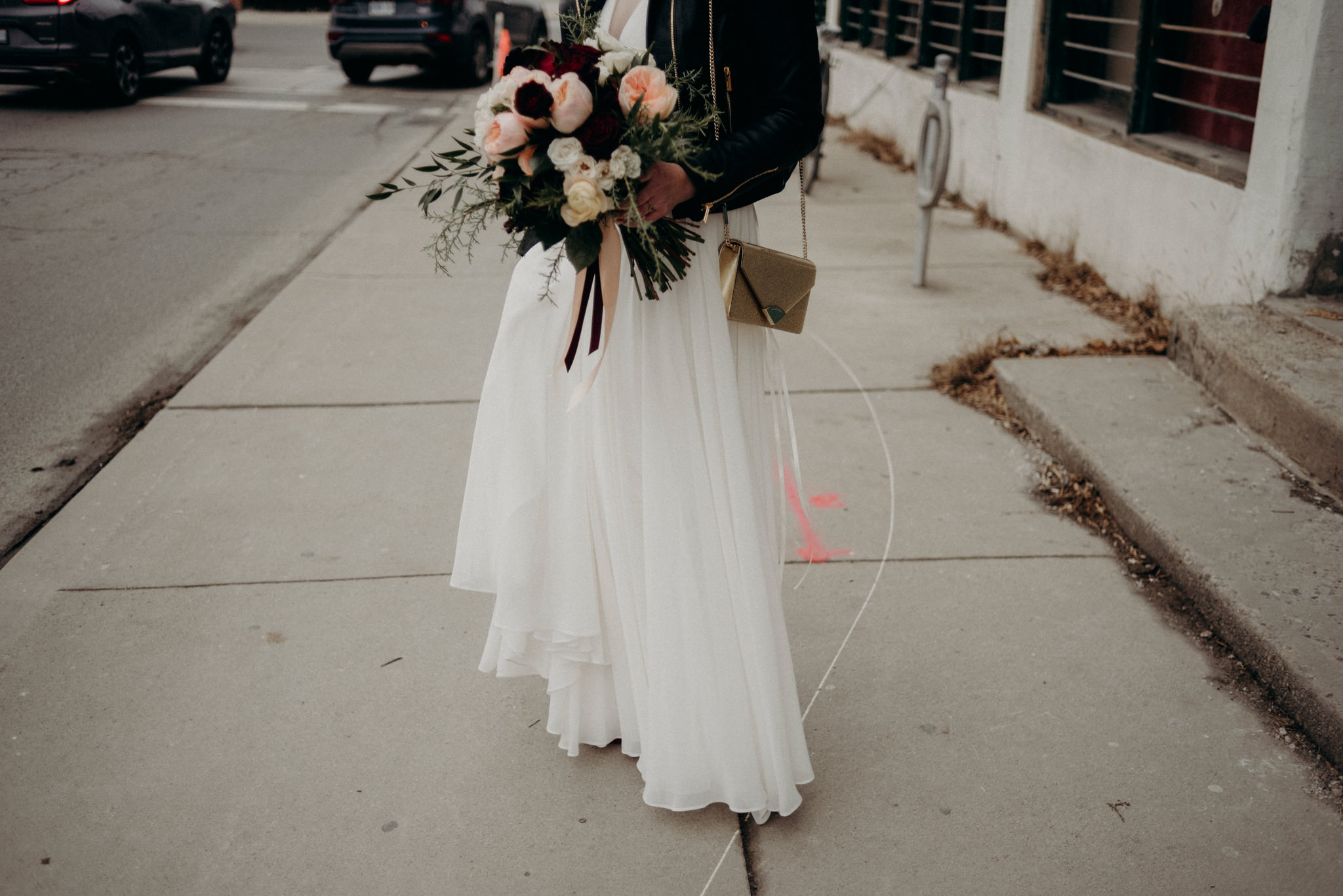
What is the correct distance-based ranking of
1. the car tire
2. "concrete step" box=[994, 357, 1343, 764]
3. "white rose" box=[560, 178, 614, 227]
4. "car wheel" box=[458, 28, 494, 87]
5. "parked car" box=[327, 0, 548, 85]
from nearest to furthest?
"white rose" box=[560, 178, 614, 227] → "concrete step" box=[994, 357, 1343, 764] → "parked car" box=[327, 0, 548, 85] → "car wheel" box=[458, 28, 494, 87] → the car tire

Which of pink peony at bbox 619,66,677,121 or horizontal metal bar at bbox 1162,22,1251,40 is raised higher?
horizontal metal bar at bbox 1162,22,1251,40

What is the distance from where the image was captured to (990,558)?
3.55 m

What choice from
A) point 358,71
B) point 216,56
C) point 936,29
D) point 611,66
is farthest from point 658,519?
point 358,71

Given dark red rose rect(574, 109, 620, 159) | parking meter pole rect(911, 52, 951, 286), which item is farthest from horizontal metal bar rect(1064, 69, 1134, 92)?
dark red rose rect(574, 109, 620, 159)

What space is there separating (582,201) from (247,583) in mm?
2152

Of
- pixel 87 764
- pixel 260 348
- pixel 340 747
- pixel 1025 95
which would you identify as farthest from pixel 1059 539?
pixel 1025 95

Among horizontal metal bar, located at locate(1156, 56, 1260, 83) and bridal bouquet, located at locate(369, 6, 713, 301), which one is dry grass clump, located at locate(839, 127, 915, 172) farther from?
bridal bouquet, located at locate(369, 6, 713, 301)

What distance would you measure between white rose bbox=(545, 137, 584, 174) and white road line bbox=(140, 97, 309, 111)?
12713 mm

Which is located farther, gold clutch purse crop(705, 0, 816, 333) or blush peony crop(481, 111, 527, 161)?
gold clutch purse crop(705, 0, 816, 333)

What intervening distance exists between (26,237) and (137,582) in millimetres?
5108

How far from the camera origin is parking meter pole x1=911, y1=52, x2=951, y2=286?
19.9ft

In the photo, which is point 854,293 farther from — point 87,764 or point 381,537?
point 87,764

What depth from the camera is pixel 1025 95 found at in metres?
7.21

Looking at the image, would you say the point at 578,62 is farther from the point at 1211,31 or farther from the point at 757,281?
the point at 1211,31
